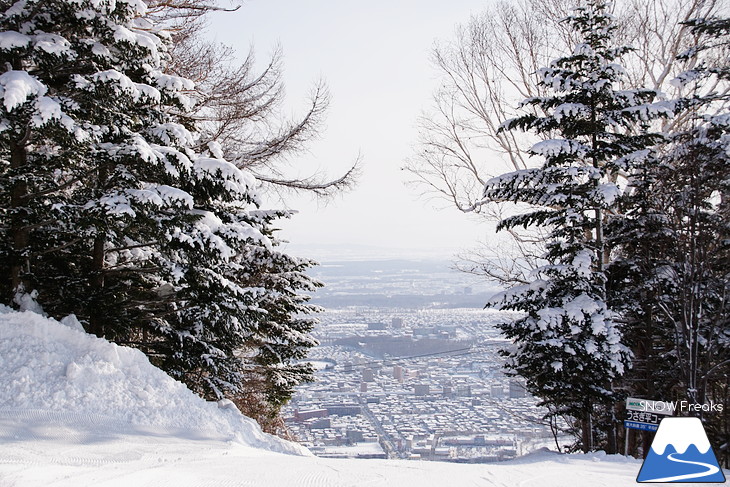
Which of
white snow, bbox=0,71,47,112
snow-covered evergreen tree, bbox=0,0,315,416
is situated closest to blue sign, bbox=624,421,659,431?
snow-covered evergreen tree, bbox=0,0,315,416

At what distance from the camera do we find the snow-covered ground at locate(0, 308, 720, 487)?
4824mm

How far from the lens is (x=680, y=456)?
555 centimetres

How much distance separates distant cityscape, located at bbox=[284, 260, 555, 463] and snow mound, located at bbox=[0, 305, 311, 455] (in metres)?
5.01

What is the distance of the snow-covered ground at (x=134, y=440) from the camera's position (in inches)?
190

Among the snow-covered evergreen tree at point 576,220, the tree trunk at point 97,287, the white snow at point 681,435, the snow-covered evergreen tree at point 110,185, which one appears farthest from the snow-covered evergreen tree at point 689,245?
the tree trunk at point 97,287

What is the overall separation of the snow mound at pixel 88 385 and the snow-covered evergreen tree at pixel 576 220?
459cm

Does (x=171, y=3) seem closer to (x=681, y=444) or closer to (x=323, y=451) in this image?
(x=323, y=451)

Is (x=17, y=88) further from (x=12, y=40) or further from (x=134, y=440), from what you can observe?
(x=134, y=440)

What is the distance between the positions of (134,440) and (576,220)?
7059mm

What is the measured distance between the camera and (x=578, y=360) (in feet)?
27.2

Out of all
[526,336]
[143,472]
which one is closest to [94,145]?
[143,472]

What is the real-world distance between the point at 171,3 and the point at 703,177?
33.4 feet

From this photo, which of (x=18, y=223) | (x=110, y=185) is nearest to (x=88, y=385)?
(x=18, y=223)

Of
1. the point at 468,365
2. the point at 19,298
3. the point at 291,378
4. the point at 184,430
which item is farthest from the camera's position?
the point at 468,365
